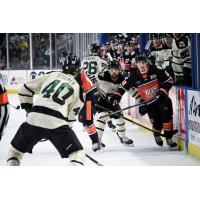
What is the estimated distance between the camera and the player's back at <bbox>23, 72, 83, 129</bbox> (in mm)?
4000

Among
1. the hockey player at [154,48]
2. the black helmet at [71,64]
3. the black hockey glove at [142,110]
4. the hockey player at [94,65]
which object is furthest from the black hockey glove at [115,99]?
the black helmet at [71,64]

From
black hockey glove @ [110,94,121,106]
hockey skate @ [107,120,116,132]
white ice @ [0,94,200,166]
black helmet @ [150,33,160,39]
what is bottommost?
white ice @ [0,94,200,166]

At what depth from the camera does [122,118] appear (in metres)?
5.31

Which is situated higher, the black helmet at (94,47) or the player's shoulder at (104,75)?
the black helmet at (94,47)

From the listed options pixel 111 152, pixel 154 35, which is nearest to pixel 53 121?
pixel 111 152

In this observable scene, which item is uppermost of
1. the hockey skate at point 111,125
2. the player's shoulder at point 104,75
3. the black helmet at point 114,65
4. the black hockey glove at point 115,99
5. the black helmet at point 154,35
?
the black helmet at point 154,35

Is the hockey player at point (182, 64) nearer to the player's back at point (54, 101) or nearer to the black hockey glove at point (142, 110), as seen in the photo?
the black hockey glove at point (142, 110)

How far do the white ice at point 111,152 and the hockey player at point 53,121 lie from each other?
500 millimetres

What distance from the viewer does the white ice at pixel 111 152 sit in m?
4.68

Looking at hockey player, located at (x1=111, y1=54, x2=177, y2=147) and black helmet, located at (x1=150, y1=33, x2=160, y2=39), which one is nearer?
black helmet, located at (x1=150, y1=33, x2=160, y2=39)

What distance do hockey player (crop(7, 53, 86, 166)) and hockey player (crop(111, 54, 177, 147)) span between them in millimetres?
1198

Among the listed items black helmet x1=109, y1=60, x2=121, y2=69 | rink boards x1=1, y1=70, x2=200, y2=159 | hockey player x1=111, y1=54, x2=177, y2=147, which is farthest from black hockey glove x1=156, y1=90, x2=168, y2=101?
black helmet x1=109, y1=60, x2=121, y2=69

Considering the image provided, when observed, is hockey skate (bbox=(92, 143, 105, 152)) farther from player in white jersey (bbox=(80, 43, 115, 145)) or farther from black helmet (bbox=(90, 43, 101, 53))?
black helmet (bbox=(90, 43, 101, 53))

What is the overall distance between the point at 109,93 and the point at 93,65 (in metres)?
0.30
